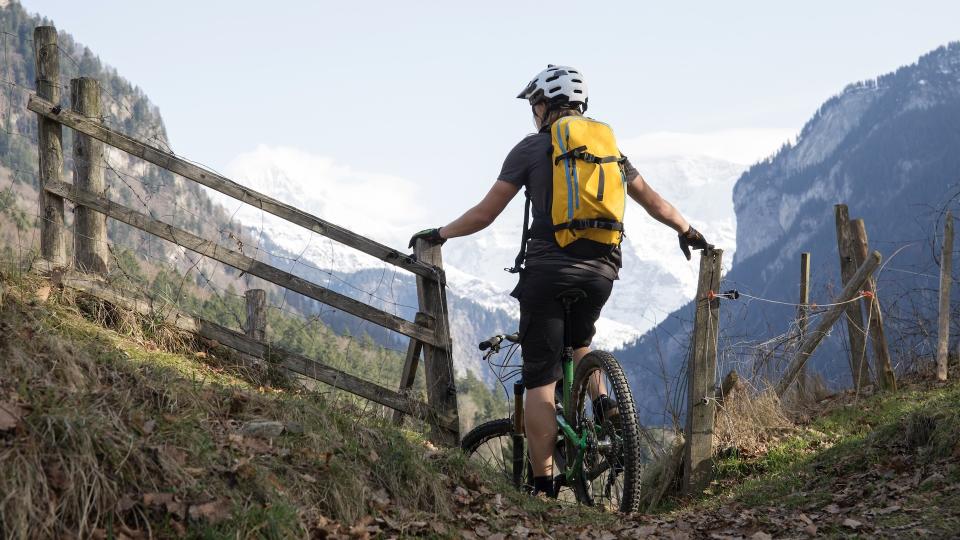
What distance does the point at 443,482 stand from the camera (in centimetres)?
546

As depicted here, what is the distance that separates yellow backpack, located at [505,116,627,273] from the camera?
584cm

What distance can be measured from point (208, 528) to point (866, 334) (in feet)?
29.1

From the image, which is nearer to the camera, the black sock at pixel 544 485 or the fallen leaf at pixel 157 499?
the fallen leaf at pixel 157 499

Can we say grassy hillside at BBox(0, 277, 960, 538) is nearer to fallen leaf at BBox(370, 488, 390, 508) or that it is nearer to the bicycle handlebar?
fallen leaf at BBox(370, 488, 390, 508)

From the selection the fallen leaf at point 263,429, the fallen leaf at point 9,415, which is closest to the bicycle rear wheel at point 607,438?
the fallen leaf at point 263,429

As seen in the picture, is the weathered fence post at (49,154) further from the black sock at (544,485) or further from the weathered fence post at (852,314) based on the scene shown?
the weathered fence post at (852,314)

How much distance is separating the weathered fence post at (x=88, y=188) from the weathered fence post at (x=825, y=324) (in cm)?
677

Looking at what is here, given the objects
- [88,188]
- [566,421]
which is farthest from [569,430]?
[88,188]

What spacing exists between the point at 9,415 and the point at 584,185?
3.25 m

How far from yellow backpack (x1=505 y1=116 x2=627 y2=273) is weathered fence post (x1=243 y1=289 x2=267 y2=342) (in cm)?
376

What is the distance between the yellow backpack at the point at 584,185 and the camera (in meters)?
5.84

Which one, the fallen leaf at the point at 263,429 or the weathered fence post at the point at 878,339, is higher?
the weathered fence post at the point at 878,339

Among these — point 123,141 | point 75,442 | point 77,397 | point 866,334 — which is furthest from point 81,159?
point 866,334

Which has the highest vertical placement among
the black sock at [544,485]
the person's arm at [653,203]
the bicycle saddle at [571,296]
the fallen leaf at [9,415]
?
the person's arm at [653,203]
